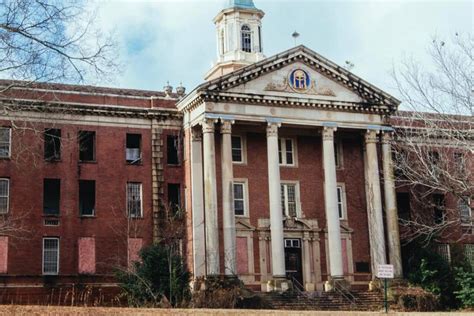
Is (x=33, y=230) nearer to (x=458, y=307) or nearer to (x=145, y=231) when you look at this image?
(x=145, y=231)

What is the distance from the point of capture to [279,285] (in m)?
43.3

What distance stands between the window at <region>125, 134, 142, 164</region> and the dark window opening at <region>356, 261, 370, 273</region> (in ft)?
51.4

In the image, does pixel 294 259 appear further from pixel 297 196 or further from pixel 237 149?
pixel 237 149

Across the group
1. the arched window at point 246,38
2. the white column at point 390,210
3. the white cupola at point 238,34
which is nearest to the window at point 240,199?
the white column at point 390,210

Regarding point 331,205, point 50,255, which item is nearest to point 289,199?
point 331,205

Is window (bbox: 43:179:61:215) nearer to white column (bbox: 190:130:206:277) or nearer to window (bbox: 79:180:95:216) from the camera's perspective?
window (bbox: 79:180:95:216)

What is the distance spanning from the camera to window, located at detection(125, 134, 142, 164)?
47.6m

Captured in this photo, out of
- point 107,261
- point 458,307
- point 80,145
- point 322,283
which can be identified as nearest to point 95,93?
point 80,145

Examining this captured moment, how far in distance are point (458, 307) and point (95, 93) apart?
83.4 ft

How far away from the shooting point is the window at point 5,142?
145 feet

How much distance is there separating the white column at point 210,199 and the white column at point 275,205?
333 centimetres

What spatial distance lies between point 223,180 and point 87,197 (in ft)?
27.9

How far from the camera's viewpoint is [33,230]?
4366 centimetres

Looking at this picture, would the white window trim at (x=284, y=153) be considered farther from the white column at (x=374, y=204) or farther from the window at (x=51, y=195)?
the window at (x=51, y=195)
